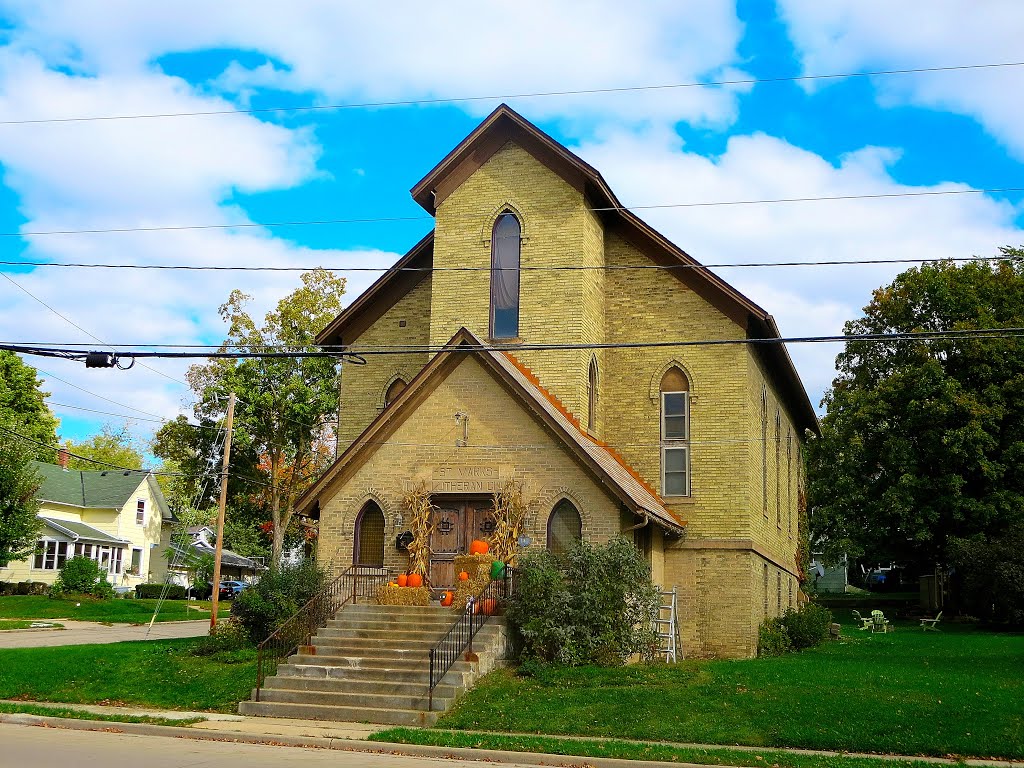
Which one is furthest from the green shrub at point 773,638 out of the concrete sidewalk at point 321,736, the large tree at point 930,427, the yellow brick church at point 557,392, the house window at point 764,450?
the large tree at point 930,427

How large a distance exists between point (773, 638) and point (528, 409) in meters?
9.68

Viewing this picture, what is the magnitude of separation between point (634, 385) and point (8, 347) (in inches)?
576

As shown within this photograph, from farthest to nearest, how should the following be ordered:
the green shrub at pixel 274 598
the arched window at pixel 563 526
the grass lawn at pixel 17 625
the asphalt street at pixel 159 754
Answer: the grass lawn at pixel 17 625 → the arched window at pixel 563 526 → the green shrub at pixel 274 598 → the asphalt street at pixel 159 754

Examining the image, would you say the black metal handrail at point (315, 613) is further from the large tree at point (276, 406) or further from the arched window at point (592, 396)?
the large tree at point (276, 406)

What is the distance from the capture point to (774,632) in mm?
26594

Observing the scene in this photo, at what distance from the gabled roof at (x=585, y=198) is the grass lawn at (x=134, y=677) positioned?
35.2 ft

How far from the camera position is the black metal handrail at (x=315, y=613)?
18.8 meters

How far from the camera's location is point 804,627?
92.9 ft

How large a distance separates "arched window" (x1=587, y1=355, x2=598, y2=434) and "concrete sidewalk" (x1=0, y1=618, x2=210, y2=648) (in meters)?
13.6

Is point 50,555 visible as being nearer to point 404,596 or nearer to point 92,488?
point 92,488

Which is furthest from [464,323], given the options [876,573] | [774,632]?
[876,573]

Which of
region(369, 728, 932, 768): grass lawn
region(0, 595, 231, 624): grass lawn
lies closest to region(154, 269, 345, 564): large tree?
region(0, 595, 231, 624): grass lawn

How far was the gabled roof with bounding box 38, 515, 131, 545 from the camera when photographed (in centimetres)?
5462

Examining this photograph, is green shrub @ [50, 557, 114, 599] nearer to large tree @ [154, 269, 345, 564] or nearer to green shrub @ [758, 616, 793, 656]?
large tree @ [154, 269, 345, 564]
